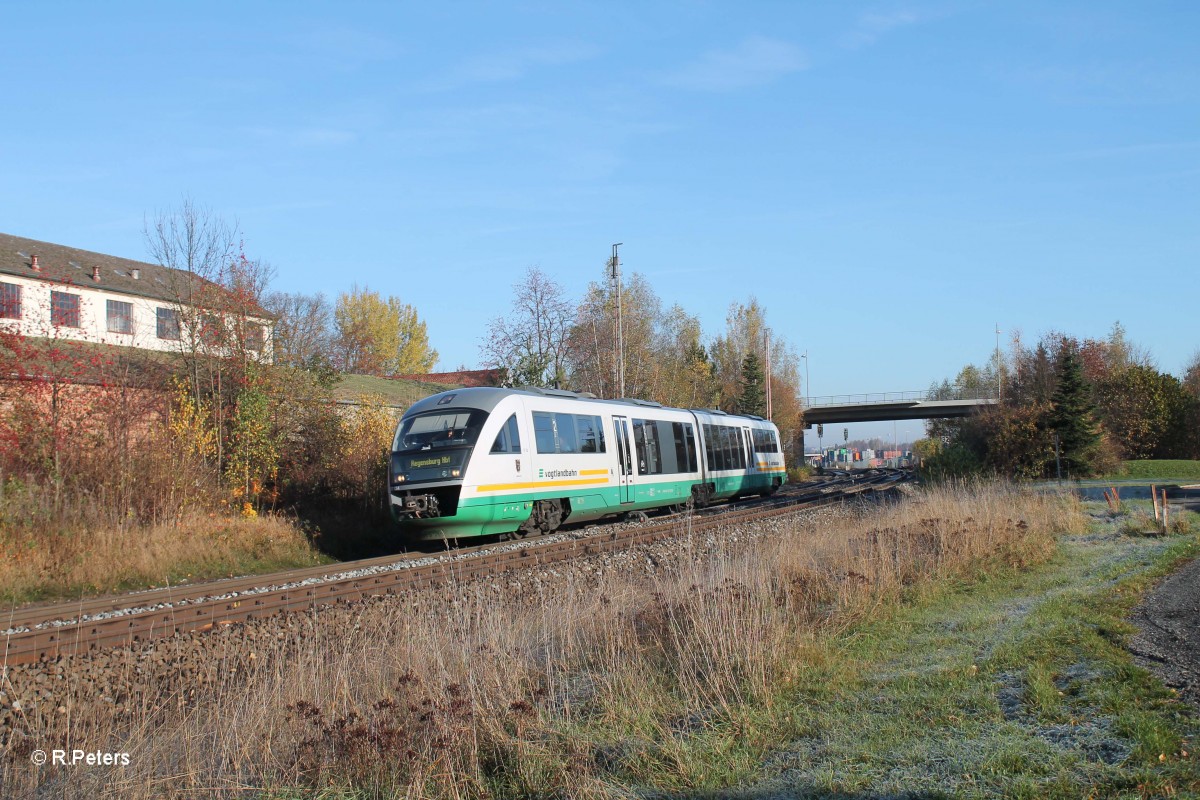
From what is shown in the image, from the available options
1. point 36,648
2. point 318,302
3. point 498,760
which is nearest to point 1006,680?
point 498,760

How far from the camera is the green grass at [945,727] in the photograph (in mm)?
4516

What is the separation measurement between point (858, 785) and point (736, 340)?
261 feet

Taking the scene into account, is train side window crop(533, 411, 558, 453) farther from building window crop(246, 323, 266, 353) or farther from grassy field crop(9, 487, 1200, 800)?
grassy field crop(9, 487, 1200, 800)

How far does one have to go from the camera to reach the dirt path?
20.0 ft

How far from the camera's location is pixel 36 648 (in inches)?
317

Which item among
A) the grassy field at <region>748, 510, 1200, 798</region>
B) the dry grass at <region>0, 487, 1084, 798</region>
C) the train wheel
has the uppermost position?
the train wheel

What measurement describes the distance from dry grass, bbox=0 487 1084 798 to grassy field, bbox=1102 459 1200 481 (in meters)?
36.4

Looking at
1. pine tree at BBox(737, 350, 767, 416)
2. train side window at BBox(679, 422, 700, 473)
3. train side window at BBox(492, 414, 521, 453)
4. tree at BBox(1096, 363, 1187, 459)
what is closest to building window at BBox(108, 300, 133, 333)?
train side window at BBox(679, 422, 700, 473)

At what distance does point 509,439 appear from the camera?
16875mm

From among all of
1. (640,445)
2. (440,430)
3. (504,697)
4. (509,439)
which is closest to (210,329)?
(440,430)

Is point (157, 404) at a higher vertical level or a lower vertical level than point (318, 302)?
lower

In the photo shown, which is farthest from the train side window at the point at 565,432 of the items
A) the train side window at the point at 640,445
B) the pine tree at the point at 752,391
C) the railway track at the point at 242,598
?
the pine tree at the point at 752,391

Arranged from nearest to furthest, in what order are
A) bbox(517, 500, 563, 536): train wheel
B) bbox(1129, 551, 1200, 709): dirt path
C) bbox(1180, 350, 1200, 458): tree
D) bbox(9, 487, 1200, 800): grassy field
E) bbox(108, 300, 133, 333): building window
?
bbox(9, 487, 1200, 800): grassy field < bbox(1129, 551, 1200, 709): dirt path < bbox(517, 500, 563, 536): train wheel < bbox(108, 300, 133, 333): building window < bbox(1180, 350, 1200, 458): tree

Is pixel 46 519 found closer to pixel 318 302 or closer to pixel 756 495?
pixel 756 495
